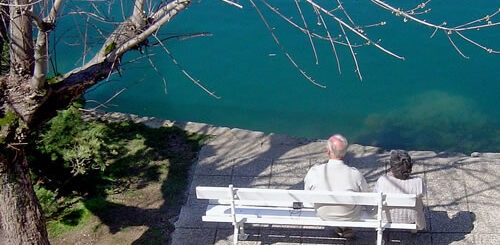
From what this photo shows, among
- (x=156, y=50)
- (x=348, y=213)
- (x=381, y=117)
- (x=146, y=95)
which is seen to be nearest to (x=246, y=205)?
(x=348, y=213)

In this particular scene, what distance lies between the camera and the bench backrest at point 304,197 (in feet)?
20.2

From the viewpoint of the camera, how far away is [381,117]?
11.9 meters

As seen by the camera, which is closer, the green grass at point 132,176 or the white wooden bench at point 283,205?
the white wooden bench at point 283,205

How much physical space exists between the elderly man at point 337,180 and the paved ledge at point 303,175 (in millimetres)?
537

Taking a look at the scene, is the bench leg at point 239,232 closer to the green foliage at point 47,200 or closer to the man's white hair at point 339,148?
the man's white hair at point 339,148

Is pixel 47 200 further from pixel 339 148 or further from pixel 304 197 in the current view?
pixel 339 148

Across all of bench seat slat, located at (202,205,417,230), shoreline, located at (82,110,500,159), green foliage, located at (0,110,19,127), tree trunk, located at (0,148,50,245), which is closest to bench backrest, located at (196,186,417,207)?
bench seat slat, located at (202,205,417,230)

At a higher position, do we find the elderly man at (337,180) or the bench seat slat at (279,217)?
the elderly man at (337,180)

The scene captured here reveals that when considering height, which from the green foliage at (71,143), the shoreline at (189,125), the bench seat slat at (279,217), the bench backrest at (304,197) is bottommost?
the bench seat slat at (279,217)

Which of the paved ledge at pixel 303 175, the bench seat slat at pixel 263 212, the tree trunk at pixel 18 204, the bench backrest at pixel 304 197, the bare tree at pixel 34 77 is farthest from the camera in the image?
the paved ledge at pixel 303 175

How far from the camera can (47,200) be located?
7.61 m

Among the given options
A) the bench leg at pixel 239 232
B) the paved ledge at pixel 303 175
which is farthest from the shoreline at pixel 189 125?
the bench leg at pixel 239 232

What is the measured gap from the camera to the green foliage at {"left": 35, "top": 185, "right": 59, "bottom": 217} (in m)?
7.58

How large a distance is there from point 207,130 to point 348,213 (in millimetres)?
3393
